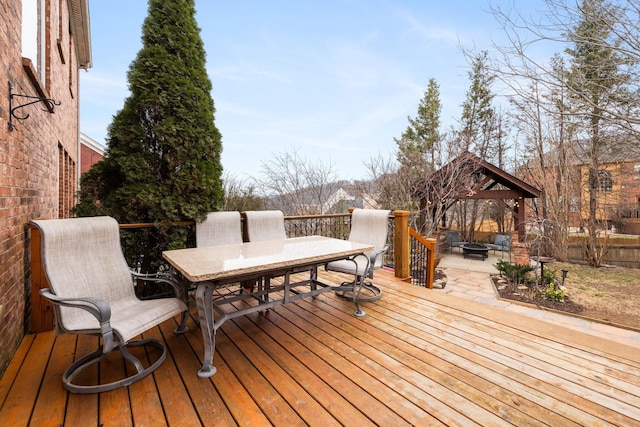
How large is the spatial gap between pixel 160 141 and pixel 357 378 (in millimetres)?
3090

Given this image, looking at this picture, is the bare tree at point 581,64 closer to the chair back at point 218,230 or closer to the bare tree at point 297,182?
the chair back at point 218,230

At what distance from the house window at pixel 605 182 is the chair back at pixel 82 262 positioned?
15.2 meters

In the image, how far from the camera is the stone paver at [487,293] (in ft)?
16.5

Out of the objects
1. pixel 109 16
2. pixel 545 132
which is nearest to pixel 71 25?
pixel 109 16

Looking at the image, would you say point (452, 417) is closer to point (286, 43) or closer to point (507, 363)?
point (507, 363)

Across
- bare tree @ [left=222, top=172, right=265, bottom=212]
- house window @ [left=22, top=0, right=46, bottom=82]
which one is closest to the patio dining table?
house window @ [left=22, top=0, right=46, bottom=82]

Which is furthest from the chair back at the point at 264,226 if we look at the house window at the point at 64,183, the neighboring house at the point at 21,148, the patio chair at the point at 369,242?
the house window at the point at 64,183

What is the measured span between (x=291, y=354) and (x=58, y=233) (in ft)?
6.23

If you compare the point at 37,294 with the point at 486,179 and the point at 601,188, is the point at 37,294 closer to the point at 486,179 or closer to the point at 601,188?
the point at 486,179

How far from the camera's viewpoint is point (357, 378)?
1994 mm

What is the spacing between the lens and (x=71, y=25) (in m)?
6.40

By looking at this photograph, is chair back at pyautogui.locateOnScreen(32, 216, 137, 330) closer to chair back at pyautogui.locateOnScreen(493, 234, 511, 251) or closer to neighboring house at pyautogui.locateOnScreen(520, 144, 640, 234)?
chair back at pyautogui.locateOnScreen(493, 234, 511, 251)

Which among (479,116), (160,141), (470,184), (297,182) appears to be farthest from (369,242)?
(479,116)

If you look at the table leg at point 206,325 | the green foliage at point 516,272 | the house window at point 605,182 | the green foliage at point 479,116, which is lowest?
the green foliage at point 516,272
